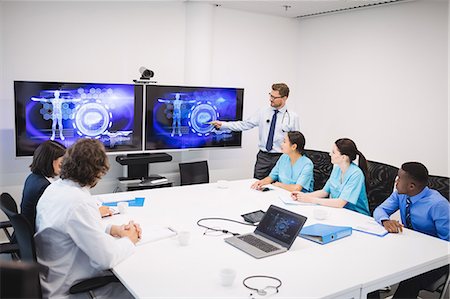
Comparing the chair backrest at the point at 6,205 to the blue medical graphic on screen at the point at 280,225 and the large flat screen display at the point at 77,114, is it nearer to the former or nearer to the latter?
the blue medical graphic on screen at the point at 280,225

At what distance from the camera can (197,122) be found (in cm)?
471

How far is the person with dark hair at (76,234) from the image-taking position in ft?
6.18

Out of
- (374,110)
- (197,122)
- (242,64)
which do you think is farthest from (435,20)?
(197,122)

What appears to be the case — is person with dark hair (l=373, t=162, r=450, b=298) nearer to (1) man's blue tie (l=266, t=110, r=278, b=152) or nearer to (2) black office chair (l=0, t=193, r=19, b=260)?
(1) man's blue tie (l=266, t=110, r=278, b=152)

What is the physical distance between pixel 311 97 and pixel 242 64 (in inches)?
42.4

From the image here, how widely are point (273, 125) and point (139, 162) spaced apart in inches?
58.3

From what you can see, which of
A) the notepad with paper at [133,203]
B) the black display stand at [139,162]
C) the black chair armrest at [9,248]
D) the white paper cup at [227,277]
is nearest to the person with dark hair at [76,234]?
the black chair armrest at [9,248]

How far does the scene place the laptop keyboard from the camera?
2188 mm

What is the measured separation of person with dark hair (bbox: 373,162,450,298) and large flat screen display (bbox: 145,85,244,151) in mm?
2455

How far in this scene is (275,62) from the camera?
5.70 m

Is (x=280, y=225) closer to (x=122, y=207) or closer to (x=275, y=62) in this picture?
(x=122, y=207)

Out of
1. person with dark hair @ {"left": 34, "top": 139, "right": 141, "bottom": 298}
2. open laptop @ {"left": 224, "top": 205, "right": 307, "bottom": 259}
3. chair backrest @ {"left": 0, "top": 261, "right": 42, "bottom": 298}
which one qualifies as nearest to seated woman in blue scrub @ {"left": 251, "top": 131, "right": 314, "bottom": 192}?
A: open laptop @ {"left": 224, "top": 205, "right": 307, "bottom": 259}

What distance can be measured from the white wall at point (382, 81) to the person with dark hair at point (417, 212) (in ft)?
6.07

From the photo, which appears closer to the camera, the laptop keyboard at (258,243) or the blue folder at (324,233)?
the laptop keyboard at (258,243)
